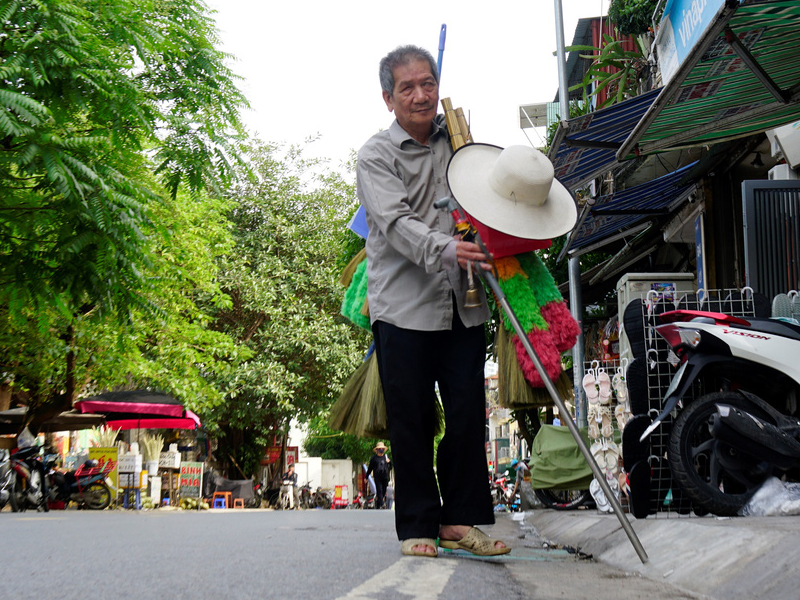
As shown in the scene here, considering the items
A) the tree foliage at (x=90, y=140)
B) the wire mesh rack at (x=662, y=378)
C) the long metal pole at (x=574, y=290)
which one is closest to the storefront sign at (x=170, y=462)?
the long metal pole at (x=574, y=290)

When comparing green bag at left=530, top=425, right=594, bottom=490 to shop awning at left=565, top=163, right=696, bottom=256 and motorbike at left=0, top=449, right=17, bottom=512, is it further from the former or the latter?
motorbike at left=0, top=449, right=17, bottom=512

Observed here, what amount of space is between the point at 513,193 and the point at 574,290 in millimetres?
10711

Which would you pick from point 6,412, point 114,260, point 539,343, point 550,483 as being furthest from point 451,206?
point 6,412

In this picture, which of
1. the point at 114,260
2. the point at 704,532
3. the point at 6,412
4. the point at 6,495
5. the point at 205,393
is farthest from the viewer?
the point at 205,393

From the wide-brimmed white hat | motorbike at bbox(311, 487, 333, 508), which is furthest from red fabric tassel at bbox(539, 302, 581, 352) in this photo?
motorbike at bbox(311, 487, 333, 508)

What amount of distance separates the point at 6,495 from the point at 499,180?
13540 mm

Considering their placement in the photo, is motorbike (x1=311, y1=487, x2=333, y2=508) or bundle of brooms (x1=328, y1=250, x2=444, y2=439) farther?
motorbike (x1=311, y1=487, x2=333, y2=508)

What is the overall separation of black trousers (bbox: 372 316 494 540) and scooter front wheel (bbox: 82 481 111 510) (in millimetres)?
14893

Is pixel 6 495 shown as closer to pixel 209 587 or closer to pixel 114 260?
pixel 114 260

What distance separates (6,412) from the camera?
60.9ft

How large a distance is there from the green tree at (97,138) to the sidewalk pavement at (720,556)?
17.1 ft

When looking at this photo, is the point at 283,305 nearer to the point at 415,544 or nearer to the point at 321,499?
the point at 321,499

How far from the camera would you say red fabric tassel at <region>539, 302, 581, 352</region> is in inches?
156

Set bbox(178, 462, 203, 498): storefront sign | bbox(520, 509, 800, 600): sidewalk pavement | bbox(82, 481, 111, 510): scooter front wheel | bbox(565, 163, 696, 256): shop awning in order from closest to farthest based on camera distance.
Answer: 1. bbox(520, 509, 800, 600): sidewalk pavement
2. bbox(565, 163, 696, 256): shop awning
3. bbox(82, 481, 111, 510): scooter front wheel
4. bbox(178, 462, 203, 498): storefront sign
